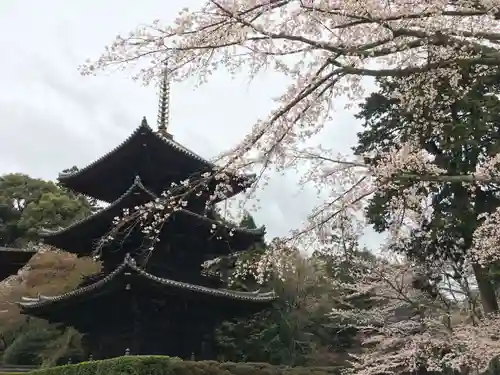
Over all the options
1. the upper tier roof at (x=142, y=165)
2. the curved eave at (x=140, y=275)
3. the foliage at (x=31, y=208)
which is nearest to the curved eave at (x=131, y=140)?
the upper tier roof at (x=142, y=165)

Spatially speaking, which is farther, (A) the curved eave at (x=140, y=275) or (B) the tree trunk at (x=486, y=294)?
(B) the tree trunk at (x=486, y=294)

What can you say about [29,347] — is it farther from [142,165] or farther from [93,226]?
[142,165]

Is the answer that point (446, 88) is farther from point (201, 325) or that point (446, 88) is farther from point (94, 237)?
point (94, 237)

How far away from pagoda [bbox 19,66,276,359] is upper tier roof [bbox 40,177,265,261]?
23 millimetres

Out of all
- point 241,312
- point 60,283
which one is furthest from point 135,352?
point 60,283

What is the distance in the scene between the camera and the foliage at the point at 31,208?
97.3ft

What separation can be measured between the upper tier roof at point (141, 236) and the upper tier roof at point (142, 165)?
0.97 metres

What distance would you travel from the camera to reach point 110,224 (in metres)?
13.3

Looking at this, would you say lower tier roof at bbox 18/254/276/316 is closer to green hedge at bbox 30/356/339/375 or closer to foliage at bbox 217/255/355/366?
green hedge at bbox 30/356/339/375

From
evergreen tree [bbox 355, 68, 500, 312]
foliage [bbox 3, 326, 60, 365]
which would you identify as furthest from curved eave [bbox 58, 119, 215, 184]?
foliage [bbox 3, 326, 60, 365]

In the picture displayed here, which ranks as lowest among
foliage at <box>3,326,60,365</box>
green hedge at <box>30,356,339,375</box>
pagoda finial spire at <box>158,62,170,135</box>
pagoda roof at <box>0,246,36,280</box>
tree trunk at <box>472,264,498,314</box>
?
green hedge at <box>30,356,339,375</box>

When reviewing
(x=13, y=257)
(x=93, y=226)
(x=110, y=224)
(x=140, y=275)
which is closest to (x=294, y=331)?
(x=110, y=224)

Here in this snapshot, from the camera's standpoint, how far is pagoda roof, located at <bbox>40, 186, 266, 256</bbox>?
12.7 m

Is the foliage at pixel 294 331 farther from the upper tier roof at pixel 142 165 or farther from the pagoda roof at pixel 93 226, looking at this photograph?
the upper tier roof at pixel 142 165
